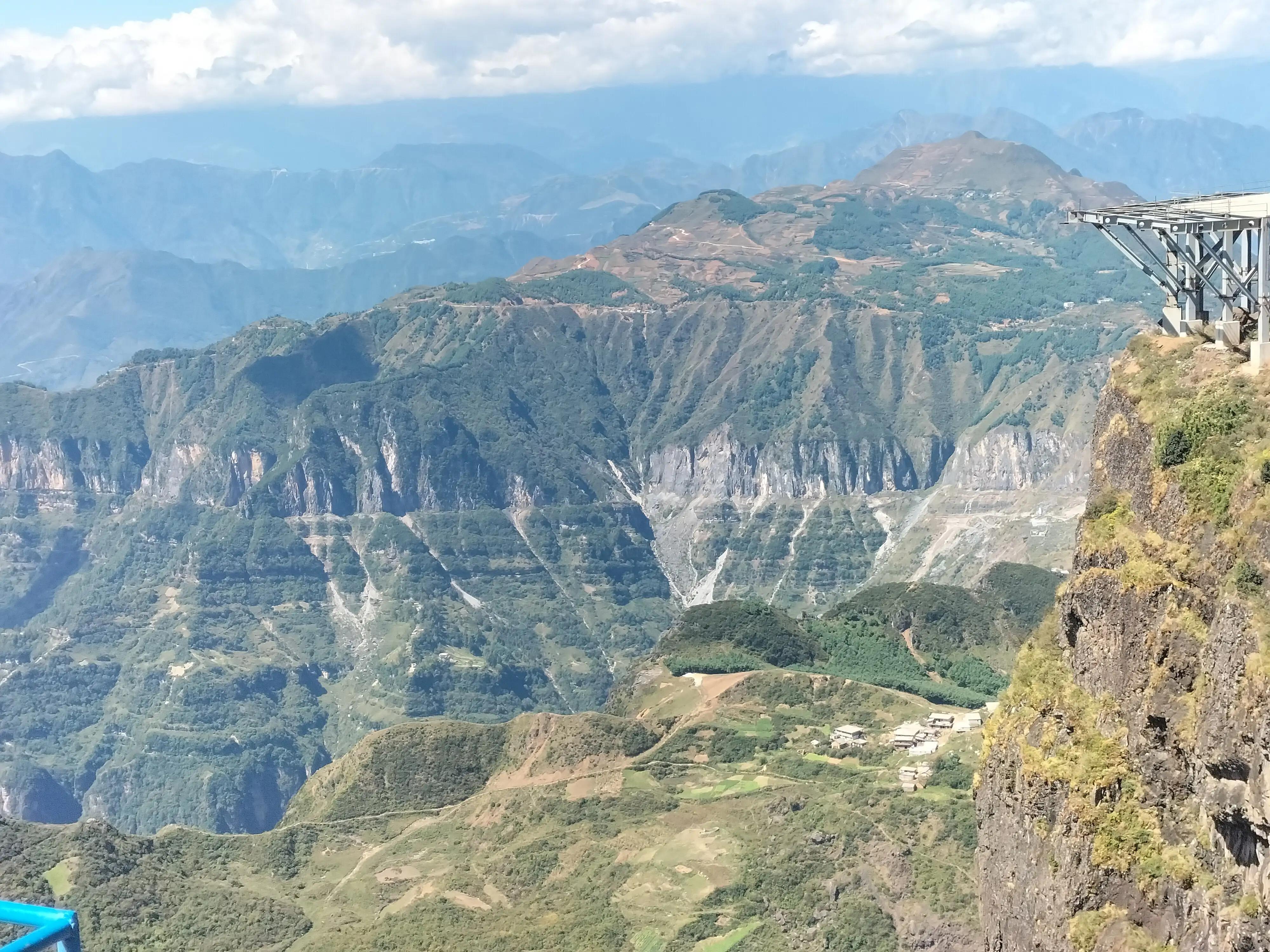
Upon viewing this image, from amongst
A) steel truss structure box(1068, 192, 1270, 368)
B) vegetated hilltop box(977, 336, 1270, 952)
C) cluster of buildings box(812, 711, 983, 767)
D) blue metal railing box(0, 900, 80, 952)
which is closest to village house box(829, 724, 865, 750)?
cluster of buildings box(812, 711, 983, 767)

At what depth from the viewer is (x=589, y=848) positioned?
11094cm

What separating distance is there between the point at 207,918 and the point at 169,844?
58.6 ft

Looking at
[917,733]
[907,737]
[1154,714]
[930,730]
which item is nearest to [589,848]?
[907,737]

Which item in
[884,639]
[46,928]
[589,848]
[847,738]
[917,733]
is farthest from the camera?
[884,639]

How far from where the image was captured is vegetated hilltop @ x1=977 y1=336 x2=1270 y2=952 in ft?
108

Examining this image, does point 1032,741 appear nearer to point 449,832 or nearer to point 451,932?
point 451,932

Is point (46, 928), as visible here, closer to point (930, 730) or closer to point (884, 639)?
point (930, 730)

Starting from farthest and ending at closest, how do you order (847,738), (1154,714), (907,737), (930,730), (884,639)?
(884,639) → (847,738) → (930,730) → (907,737) → (1154,714)

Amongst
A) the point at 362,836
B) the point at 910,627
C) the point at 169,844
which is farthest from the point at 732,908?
the point at 910,627

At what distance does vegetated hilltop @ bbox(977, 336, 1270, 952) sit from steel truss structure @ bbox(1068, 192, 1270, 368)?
1462mm

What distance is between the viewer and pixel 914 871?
9231 centimetres

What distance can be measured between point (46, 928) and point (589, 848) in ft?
305

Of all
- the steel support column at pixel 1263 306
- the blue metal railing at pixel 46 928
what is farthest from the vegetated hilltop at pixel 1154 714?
the blue metal railing at pixel 46 928

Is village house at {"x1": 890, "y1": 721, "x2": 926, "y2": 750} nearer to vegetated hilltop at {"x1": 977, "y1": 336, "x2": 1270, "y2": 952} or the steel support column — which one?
vegetated hilltop at {"x1": 977, "y1": 336, "x2": 1270, "y2": 952}
